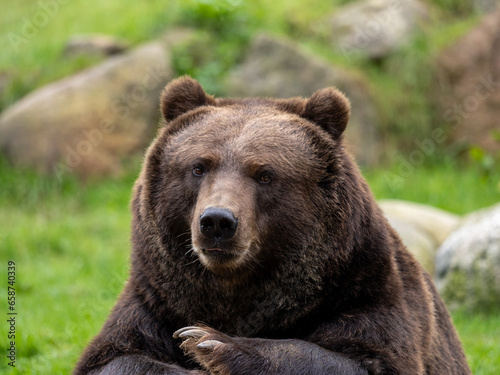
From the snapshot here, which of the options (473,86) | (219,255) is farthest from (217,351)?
(473,86)

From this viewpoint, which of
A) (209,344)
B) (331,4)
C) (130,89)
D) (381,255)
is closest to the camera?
(209,344)

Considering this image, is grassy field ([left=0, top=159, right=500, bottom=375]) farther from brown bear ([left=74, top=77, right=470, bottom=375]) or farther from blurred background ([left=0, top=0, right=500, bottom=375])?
brown bear ([left=74, top=77, right=470, bottom=375])

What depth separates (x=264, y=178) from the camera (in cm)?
404

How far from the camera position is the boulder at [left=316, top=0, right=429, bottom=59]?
14273mm

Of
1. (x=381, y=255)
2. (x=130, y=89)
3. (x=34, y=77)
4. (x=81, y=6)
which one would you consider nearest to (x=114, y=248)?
(x=130, y=89)

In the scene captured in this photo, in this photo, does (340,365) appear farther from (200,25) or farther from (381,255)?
(200,25)

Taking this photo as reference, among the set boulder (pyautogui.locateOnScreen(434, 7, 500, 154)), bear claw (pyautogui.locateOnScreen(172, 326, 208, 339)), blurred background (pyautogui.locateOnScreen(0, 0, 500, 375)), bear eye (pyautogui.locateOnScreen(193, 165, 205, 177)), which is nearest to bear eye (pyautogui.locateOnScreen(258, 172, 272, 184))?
bear eye (pyautogui.locateOnScreen(193, 165, 205, 177))

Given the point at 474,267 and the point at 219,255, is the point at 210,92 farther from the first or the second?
the point at 219,255

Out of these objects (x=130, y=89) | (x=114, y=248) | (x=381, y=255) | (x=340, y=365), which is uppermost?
(x=381, y=255)

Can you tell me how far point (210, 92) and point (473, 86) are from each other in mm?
5123

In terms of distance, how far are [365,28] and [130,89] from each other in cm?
496

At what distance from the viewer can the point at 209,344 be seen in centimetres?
355

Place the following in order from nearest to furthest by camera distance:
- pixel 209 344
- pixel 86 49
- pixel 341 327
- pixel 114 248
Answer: pixel 209 344 < pixel 341 327 < pixel 114 248 < pixel 86 49

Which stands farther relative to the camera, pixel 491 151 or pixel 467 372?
pixel 491 151
